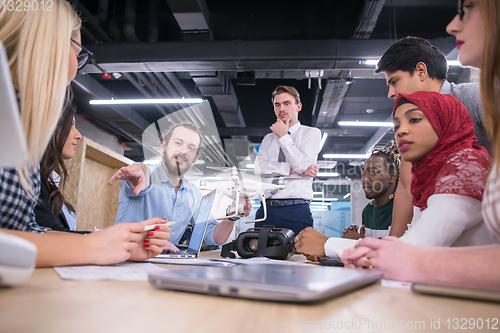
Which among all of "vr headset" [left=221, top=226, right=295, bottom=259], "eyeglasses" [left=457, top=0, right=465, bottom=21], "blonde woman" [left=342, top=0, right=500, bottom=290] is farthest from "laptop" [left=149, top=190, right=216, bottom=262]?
"eyeglasses" [left=457, top=0, right=465, bottom=21]

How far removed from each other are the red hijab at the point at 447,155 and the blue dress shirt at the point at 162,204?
41.0 inches

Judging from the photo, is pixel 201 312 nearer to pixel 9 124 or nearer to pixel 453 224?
pixel 9 124

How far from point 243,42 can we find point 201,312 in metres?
4.29

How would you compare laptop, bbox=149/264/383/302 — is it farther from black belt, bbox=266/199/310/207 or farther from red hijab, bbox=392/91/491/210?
black belt, bbox=266/199/310/207

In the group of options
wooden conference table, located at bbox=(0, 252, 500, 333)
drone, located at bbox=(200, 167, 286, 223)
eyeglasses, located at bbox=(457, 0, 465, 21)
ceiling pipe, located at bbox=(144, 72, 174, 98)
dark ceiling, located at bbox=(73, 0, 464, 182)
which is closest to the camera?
wooden conference table, located at bbox=(0, 252, 500, 333)

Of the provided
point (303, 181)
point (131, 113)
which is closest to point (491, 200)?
point (303, 181)

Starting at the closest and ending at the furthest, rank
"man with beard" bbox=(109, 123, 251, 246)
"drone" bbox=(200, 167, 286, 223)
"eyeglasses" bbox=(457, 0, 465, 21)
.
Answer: "eyeglasses" bbox=(457, 0, 465, 21) < "drone" bbox=(200, 167, 286, 223) < "man with beard" bbox=(109, 123, 251, 246)

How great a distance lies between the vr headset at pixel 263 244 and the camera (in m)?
1.16

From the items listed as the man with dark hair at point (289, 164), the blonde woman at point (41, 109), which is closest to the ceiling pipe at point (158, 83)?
the man with dark hair at point (289, 164)

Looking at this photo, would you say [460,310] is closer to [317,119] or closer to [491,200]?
[491,200]

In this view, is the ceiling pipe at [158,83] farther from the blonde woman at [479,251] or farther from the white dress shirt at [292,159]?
the blonde woman at [479,251]

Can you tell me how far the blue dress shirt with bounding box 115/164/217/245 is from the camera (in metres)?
1.60

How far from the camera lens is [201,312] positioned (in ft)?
1.02

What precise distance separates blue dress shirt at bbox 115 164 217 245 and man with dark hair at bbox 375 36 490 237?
0.91m
